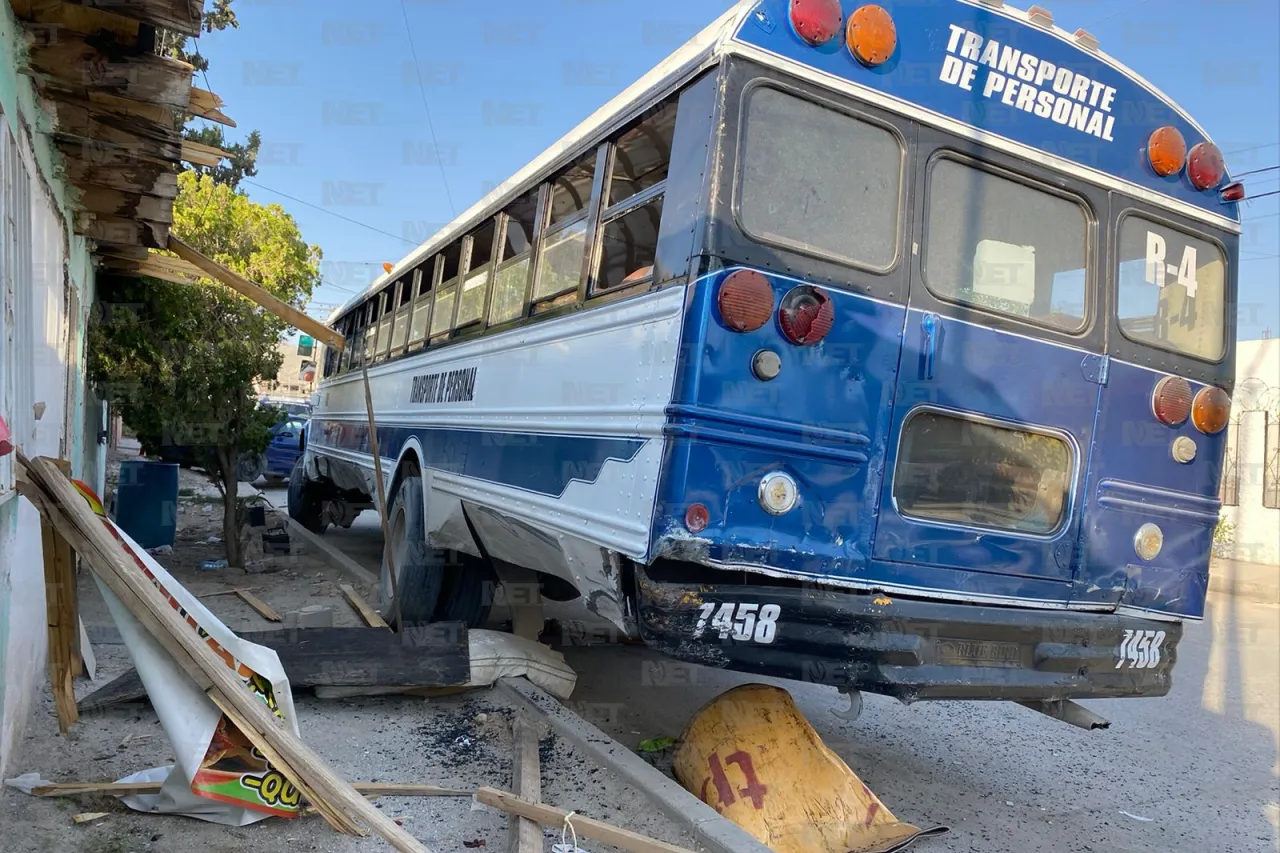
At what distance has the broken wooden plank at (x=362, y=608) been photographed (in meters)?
6.62

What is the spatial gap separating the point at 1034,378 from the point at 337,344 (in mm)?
3315

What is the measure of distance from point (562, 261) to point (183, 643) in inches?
85.7

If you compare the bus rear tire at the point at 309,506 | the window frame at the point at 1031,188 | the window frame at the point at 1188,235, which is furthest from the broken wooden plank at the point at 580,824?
the bus rear tire at the point at 309,506

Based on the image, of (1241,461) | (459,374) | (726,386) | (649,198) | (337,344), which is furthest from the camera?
(1241,461)

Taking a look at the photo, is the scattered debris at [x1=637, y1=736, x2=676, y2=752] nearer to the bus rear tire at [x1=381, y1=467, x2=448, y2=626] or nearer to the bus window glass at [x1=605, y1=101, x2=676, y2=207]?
the bus rear tire at [x1=381, y1=467, x2=448, y2=626]

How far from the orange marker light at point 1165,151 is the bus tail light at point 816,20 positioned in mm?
1562

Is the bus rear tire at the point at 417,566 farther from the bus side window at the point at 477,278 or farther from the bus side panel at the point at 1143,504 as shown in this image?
the bus side panel at the point at 1143,504

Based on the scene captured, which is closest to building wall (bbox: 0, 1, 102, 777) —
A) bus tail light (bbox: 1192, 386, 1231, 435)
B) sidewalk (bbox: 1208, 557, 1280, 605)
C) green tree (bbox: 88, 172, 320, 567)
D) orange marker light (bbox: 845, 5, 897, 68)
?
orange marker light (bbox: 845, 5, 897, 68)

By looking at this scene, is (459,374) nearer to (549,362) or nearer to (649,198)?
(549,362)

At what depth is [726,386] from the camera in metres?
3.02

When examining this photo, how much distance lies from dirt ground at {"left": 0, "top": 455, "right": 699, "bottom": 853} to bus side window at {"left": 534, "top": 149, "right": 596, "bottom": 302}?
6.73ft

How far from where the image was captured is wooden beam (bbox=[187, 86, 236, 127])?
402 centimetres

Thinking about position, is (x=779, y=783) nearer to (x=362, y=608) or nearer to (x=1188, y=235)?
(x=1188, y=235)

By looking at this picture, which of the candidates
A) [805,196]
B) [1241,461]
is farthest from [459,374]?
[1241,461]
